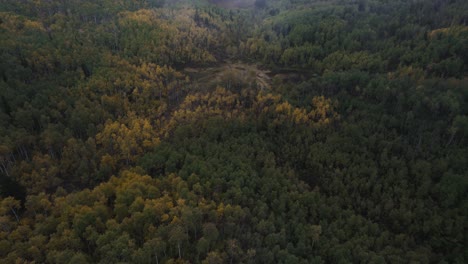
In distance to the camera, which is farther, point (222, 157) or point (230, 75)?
point (230, 75)

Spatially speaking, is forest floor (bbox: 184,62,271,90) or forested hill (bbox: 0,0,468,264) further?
forest floor (bbox: 184,62,271,90)

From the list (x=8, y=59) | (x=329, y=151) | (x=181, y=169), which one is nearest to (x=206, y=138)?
(x=181, y=169)

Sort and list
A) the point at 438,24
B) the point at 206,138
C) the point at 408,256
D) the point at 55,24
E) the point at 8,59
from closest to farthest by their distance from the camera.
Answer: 1. the point at 408,256
2. the point at 206,138
3. the point at 8,59
4. the point at 55,24
5. the point at 438,24

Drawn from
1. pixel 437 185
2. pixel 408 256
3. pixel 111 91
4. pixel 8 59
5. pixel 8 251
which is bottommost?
pixel 408 256

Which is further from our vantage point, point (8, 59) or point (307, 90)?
point (307, 90)

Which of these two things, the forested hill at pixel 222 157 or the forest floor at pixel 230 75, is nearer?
the forested hill at pixel 222 157

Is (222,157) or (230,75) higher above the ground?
(230,75)

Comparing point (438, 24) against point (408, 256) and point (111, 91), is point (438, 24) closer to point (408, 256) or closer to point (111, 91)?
point (408, 256)

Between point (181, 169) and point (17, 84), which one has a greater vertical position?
point (17, 84)
